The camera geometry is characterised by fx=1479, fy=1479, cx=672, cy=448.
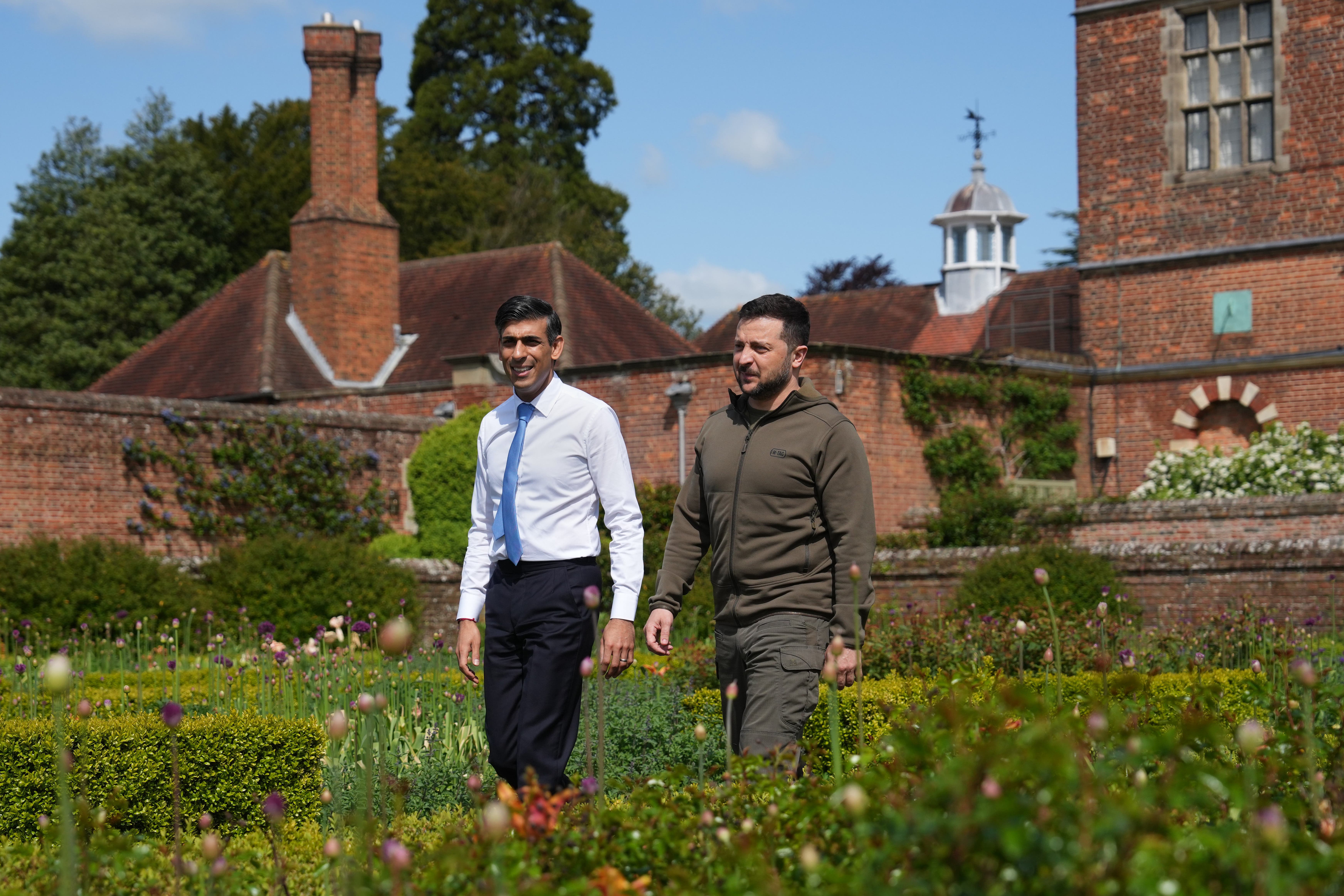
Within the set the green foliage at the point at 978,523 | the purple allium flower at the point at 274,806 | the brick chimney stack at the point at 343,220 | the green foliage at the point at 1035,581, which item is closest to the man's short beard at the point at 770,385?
the purple allium flower at the point at 274,806

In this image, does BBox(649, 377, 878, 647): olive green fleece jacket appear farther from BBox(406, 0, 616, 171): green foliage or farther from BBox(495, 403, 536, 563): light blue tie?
BBox(406, 0, 616, 171): green foliage

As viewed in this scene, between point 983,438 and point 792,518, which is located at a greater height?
point 983,438

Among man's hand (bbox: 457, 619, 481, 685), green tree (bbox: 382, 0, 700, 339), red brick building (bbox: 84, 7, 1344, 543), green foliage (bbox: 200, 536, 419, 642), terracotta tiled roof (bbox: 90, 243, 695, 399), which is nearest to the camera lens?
man's hand (bbox: 457, 619, 481, 685)

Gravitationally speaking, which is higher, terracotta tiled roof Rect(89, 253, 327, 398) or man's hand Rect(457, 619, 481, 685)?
terracotta tiled roof Rect(89, 253, 327, 398)

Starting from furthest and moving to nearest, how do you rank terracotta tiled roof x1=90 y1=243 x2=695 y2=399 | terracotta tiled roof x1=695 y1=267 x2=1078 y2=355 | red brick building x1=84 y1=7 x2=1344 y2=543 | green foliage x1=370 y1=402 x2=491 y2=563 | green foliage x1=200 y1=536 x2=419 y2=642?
terracotta tiled roof x1=695 y1=267 x2=1078 y2=355, terracotta tiled roof x1=90 y1=243 x2=695 y2=399, red brick building x1=84 y1=7 x2=1344 y2=543, green foliage x1=370 y1=402 x2=491 y2=563, green foliage x1=200 y1=536 x2=419 y2=642

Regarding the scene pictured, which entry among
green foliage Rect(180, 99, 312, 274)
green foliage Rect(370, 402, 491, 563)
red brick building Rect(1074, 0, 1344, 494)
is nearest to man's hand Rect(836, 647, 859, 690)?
green foliage Rect(370, 402, 491, 563)

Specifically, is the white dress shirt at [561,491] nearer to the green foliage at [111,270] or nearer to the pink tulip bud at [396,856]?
the pink tulip bud at [396,856]

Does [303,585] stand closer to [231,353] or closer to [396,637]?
[396,637]

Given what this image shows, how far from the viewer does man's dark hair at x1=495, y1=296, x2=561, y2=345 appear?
481cm

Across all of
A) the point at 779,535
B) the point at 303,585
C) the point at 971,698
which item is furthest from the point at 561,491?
the point at 303,585

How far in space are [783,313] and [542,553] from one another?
1088 mm

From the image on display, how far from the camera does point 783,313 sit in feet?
15.3

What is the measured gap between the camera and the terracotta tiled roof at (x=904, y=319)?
27688 mm

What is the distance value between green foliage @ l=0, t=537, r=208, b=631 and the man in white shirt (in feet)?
25.9
